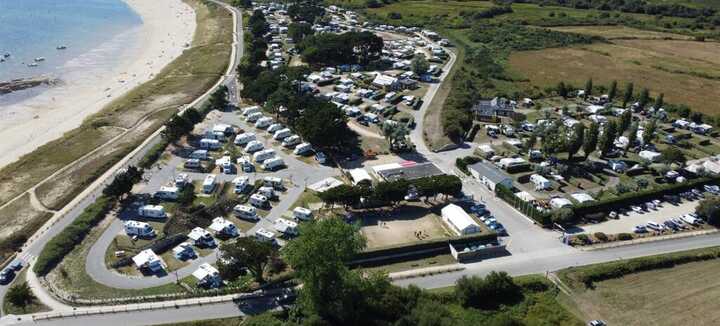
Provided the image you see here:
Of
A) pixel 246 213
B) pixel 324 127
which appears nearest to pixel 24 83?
pixel 324 127

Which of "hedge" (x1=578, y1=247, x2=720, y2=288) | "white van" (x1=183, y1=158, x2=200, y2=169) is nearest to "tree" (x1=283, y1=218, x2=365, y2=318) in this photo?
"hedge" (x1=578, y1=247, x2=720, y2=288)

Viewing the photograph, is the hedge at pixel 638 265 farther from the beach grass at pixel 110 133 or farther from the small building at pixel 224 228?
the beach grass at pixel 110 133

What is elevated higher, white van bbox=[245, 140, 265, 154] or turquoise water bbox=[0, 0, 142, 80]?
turquoise water bbox=[0, 0, 142, 80]

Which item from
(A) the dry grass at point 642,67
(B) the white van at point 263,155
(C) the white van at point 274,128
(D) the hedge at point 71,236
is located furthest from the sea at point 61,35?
(A) the dry grass at point 642,67

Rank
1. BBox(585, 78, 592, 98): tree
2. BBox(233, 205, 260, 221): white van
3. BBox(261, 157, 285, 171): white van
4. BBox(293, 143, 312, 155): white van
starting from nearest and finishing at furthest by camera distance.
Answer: BBox(233, 205, 260, 221): white van → BBox(261, 157, 285, 171): white van → BBox(293, 143, 312, 155): white van → BBox(585, 78, 592, 98): tree

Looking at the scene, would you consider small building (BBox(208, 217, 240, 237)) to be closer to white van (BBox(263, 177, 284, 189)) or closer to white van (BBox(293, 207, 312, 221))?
white van (BBox(293, 207, 312, 221))

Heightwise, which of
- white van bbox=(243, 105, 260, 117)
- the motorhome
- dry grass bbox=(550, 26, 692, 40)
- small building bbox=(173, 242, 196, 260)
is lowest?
small building bbox=(173, 242, 196, 260)

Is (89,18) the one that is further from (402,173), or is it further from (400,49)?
(402,173)
